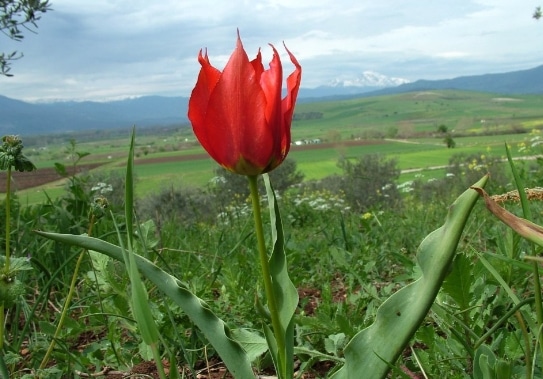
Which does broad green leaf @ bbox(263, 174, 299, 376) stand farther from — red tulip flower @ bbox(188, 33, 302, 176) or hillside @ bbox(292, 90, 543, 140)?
hillside @ bbox(292, 90, 543, 140)

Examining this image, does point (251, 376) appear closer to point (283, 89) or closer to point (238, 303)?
point (283, 89)

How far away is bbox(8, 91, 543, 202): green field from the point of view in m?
41.8

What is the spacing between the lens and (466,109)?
128000mm

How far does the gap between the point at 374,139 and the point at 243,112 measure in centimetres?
7811

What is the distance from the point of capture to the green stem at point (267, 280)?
3.24ft

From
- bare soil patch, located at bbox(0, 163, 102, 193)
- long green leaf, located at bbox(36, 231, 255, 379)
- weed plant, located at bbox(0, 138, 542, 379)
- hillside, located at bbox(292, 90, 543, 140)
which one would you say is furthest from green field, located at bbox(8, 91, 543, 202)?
long green leaf, located at bbox(36, 231, 255, 379)

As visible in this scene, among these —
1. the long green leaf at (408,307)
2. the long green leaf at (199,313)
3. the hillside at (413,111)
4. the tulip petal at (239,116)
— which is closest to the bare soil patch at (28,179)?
the long green leaf at (199,313)

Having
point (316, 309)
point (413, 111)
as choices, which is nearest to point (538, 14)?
point (316, 309)

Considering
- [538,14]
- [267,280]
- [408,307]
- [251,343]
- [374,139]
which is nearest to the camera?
[408,307]

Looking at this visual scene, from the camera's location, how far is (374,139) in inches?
3061

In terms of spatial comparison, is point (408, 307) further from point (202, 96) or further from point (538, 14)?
point (538, 14)

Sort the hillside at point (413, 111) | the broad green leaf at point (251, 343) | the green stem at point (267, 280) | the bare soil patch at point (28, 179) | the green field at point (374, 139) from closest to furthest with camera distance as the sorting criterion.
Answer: the green stem at point (267, 280) < the broad green leaf at point (251, 343) < the bare soil patch at point (28, 179) < the green field at point (374, 139) < the hillside at point (413, 111)

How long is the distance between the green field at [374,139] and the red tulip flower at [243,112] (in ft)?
14.0

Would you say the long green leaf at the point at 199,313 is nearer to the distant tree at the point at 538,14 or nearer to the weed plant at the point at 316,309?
the weed plant at the point at 316,309
